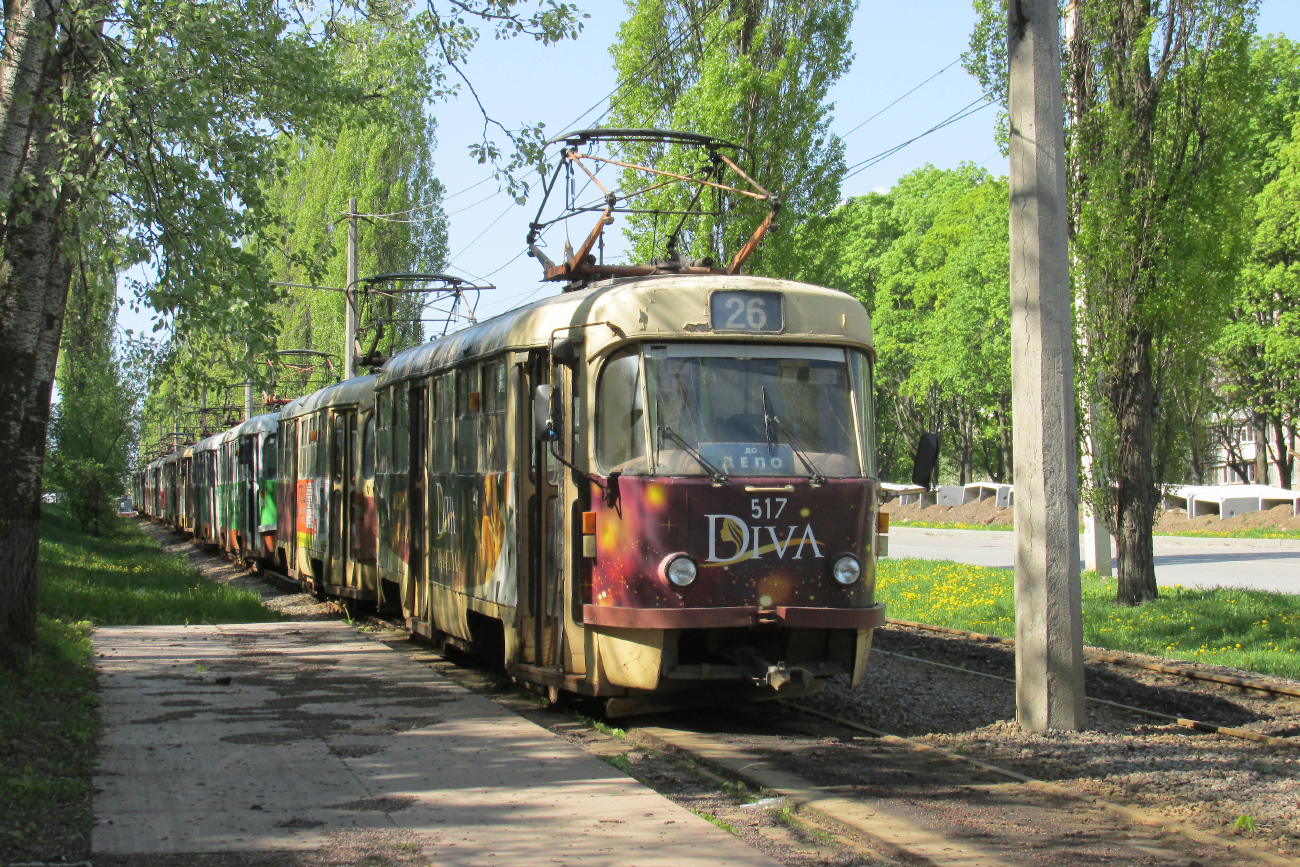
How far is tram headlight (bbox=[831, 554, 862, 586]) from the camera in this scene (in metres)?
8.29

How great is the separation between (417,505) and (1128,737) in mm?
7268

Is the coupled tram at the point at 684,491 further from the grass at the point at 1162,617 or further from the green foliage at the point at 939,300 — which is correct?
the green foliage at the point at 939,300

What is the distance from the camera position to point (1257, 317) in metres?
41.2

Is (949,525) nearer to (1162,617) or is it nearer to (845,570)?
(1162,617)

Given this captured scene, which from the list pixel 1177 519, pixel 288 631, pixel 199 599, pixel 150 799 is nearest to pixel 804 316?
pixel 150 799

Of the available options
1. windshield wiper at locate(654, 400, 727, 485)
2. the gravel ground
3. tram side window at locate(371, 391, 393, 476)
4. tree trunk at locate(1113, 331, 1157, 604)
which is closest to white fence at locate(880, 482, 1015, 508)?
tree trunk at locate(1113, 331, 1157, 604)

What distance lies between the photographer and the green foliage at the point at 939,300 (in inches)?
1982

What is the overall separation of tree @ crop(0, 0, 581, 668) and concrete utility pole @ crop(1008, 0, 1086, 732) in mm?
3624

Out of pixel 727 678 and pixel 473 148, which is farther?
pixel 473 148

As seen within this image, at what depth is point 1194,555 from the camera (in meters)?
27.7

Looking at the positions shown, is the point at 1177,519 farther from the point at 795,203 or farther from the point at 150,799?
the point at 150,799

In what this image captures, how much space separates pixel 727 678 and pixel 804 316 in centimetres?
245

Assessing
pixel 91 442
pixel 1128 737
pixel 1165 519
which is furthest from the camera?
pixel 1165 519

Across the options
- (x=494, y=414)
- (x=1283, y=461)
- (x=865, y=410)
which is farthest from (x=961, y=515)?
(x=865, y=410)
